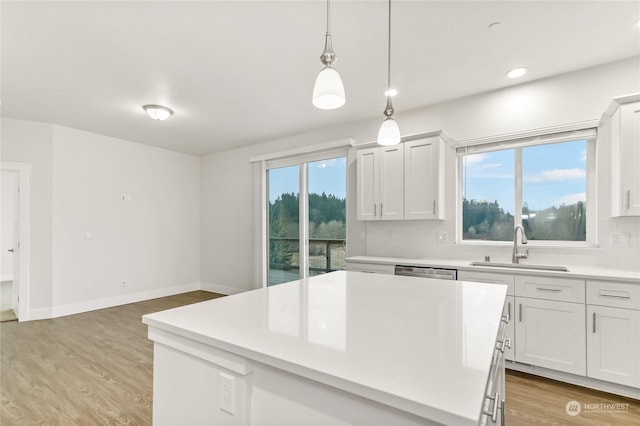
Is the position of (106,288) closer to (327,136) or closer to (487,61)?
(327,136)

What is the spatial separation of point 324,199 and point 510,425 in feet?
11.2

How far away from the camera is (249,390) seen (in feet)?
3.27

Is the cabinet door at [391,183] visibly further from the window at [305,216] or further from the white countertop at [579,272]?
the window at [305,216]

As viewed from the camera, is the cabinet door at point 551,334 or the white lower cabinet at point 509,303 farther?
the white lower cabinet at point 509,303

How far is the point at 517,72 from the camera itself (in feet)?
9.87

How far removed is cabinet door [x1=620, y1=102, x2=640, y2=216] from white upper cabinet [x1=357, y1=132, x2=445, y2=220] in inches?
57.3

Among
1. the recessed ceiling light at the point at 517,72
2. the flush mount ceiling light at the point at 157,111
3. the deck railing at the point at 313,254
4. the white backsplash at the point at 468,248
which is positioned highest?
the recessed ceiling light at the point at 517,72

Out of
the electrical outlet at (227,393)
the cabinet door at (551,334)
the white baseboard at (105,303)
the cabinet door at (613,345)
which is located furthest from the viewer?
the white baseboard at (105,303)

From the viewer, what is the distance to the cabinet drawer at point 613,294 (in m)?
2.35

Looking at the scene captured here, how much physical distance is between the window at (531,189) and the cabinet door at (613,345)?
0.86 m

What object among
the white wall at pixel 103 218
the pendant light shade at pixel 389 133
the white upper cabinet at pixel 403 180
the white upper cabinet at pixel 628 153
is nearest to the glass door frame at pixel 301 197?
the white upper cabinet at pixel 403 180

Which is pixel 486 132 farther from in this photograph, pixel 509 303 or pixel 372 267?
pixel 372 267

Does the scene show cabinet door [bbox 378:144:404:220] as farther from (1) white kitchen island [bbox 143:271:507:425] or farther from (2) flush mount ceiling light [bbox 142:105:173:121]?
(2) flush mount ceiling light [bbox 142:105:173:121]

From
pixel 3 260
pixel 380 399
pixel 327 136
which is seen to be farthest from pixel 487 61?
pixel 3 260
